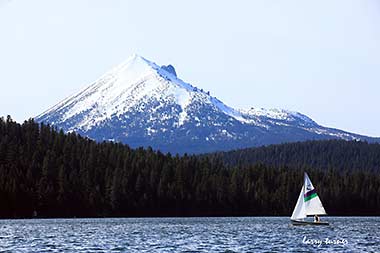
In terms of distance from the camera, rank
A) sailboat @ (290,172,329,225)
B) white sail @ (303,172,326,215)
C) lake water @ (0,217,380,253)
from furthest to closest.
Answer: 1. white sail @ (303,172,326,215)
2. sailboat @ (290,172,329,225)
3. lake water @ (0,217,380,253)

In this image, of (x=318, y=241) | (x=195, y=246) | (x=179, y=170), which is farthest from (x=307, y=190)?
(x=179, y=170)

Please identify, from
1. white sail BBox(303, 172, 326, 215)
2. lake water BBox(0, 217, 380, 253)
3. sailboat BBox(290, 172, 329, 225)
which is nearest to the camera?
lake water BBox(0, 217, 380, 253)

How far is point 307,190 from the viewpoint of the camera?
120875 mm

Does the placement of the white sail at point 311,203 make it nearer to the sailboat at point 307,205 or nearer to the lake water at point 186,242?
the sailboat at point 307,205

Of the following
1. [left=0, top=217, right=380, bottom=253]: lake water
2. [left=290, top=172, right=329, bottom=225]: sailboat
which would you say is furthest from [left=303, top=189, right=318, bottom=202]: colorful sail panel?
[left=0, top=217, right=380, bottom=253]: lake water

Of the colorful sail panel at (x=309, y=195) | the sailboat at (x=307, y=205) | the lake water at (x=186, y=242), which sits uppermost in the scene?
the colorful sail panel at (x=309, y=195)

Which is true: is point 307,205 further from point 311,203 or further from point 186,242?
point 186,242

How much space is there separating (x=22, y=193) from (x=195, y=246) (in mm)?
93806

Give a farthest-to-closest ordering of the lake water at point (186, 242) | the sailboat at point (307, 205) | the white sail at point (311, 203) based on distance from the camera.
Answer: the white sail at point (311, 203) < the sailboat at point (307, 205) < the lake water at point (186, 242)

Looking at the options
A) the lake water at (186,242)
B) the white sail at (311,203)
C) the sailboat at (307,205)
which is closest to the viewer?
the lake water at (186,242)

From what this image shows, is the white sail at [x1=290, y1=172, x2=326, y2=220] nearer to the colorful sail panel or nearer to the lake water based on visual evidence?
the colorful sail panel

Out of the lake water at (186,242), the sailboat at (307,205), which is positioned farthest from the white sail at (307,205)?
the lake water at (186,242)

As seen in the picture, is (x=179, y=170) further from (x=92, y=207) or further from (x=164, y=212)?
(x=92, y=207)

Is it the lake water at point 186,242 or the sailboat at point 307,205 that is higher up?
the sailboat at point 307,205
